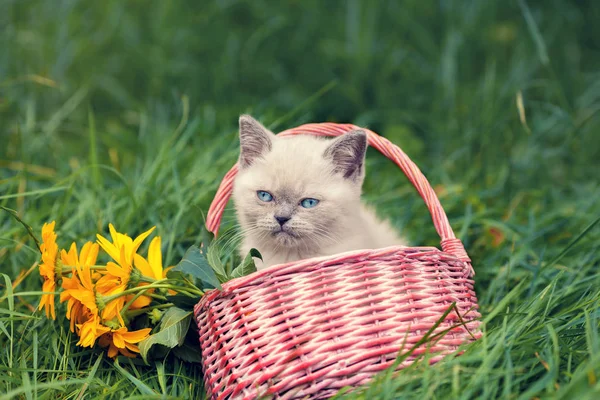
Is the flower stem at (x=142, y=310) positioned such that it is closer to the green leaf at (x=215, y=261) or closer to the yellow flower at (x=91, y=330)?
the yellow flower at (x=91, y=330)

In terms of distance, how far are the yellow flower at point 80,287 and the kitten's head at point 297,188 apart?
1.66 feet

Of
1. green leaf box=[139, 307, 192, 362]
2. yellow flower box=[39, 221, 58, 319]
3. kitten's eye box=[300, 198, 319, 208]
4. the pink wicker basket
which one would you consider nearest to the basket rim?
the pink wicker basket

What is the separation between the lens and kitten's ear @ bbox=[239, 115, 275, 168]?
A: 206 centimetres

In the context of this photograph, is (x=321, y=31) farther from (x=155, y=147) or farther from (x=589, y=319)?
(x=589, y=319)

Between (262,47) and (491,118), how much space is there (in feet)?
5.41

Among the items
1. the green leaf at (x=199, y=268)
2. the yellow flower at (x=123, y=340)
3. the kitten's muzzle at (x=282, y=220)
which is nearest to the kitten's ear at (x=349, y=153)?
the kitten's muzzle at (x=282, y=220)

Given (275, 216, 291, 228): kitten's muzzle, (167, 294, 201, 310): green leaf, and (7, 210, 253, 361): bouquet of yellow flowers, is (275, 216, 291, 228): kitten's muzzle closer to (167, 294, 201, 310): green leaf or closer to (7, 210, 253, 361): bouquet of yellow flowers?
(7, 210, 253, 361): bouquet of yellow flowers

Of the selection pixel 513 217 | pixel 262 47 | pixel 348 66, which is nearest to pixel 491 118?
pixel 513 217

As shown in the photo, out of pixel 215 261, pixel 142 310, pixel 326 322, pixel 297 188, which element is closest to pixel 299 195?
pixel 297 188

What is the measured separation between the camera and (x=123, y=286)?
5.82 ft

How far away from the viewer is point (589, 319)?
1665 millimetres

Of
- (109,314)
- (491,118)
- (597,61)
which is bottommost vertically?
(109,314)

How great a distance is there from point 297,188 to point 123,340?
2.28 ft

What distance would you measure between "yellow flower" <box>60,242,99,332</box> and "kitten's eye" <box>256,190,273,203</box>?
528mm
